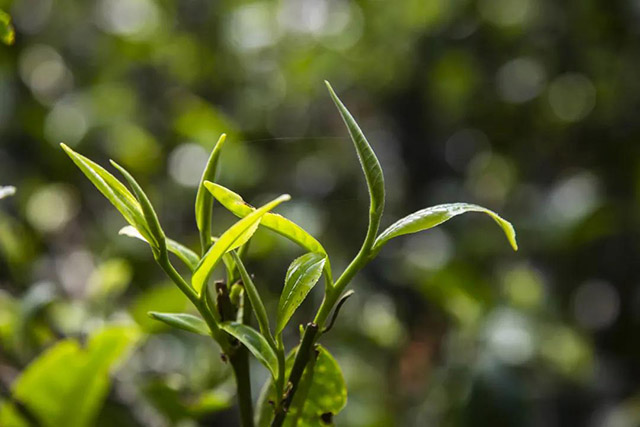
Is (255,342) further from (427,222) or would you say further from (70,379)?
(70,379)

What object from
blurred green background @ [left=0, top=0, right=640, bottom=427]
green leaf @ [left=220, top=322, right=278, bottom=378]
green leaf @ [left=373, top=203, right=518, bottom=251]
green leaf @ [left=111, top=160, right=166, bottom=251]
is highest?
green leaf @ [left=111, top=160, right=166, bottom=251]

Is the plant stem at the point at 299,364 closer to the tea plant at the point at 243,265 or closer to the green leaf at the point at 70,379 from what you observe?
the tea plant at the point at 243,265

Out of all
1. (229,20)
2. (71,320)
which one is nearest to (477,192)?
(229,20)

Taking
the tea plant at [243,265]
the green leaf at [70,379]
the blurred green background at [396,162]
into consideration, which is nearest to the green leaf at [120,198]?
the tea plant at [243,265]

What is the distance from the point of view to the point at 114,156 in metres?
1.16

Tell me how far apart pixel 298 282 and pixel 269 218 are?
3cm

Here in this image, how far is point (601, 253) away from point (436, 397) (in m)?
0.49

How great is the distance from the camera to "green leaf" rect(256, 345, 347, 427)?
322 mm

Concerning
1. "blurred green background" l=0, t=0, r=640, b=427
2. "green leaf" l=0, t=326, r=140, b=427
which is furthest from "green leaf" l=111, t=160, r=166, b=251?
"blurred green background" l=0, t=0, r=640, b=427

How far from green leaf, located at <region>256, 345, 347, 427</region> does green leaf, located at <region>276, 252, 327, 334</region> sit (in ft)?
0.13

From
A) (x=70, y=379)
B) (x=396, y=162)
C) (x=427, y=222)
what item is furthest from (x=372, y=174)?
(x=396, y=162)

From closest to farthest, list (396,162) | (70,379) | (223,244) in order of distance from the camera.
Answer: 1. (223,244)
2. (70,379)
3. (396,162)

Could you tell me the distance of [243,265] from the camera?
0.29 metres

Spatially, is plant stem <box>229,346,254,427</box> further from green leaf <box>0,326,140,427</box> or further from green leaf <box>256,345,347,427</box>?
green leaf <box>0,326,140,427</box>
